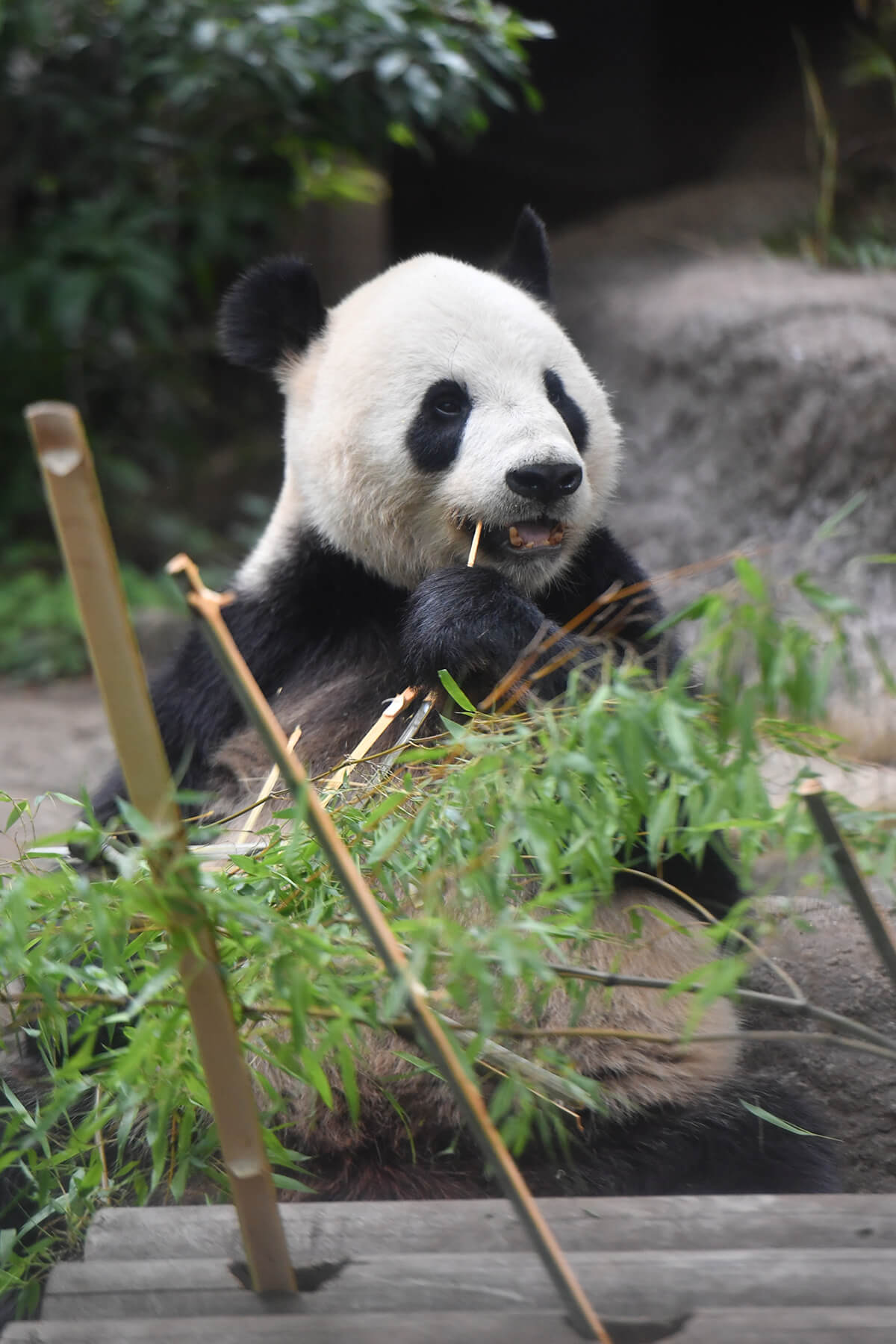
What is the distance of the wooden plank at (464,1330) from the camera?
115cm

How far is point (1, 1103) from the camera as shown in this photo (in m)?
1.96

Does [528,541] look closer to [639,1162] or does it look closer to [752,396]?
[639,1162]

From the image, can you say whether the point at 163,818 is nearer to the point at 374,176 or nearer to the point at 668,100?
the point at 374,176

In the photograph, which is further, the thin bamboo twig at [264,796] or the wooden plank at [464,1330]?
the thin bamboo twig at [264,796]

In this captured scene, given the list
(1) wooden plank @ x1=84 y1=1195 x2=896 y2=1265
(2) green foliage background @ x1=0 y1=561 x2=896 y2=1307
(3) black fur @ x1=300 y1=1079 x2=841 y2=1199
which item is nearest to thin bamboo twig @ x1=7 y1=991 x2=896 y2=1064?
(2) green foliage background @ x1=0 y1=561 x2=896 y2=1307

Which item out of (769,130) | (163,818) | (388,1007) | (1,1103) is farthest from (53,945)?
(769,130)

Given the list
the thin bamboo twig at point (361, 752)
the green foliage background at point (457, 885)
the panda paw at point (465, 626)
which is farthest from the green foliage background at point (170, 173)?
the green foliage background at point (457, 885)

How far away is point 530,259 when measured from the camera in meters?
2.66

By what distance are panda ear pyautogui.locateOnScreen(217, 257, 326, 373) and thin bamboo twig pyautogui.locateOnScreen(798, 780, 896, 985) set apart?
1604 mm

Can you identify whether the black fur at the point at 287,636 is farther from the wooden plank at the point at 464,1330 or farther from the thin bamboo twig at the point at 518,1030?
the wooden plank at the point at 464,1330

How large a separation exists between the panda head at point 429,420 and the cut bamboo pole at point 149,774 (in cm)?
105

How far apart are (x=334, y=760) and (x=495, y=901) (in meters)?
1.01

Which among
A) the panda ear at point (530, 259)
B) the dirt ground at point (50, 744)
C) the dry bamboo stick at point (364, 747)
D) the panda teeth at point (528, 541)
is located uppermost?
the panda ear at point (530, 259)

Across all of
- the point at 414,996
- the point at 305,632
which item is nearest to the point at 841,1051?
the point at 305,632
